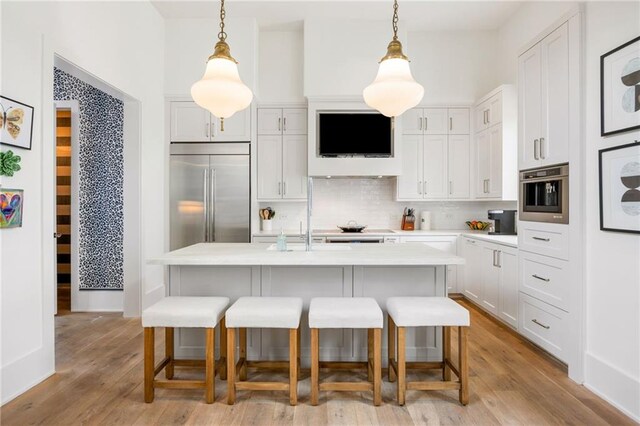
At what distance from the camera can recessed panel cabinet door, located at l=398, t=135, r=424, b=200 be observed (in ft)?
15.5

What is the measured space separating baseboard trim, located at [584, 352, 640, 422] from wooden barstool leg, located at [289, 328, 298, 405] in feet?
6.04

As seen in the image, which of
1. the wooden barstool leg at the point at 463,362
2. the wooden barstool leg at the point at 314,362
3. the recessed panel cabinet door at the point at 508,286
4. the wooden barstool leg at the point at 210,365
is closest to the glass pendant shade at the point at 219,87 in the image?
the wooden barstool leg at the point at 210,365

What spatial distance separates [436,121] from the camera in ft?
15.6

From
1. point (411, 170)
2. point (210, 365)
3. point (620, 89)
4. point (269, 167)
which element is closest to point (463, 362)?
point (210, 365)

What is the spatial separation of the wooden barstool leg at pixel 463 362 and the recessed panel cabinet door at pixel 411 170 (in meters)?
2.81

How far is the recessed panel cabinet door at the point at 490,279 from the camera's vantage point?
3.63 m

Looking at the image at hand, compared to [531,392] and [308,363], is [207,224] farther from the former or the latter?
[531,392]

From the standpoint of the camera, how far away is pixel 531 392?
232 cm

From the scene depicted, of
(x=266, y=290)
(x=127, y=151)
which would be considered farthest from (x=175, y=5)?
(x=266, y=290)

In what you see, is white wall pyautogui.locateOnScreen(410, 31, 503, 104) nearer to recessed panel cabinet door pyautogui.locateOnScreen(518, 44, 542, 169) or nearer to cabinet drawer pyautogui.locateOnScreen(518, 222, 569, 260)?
recessed panel cabinet door pyautogui.locateOnScreen(518, 44, 542, 169)

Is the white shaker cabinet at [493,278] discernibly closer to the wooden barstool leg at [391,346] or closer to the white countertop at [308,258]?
the white countertop at [308,258]

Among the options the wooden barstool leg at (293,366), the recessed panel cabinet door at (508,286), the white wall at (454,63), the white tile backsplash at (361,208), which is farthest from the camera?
the white tile backsplash at (361,208)

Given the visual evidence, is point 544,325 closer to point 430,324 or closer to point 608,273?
point 608,273

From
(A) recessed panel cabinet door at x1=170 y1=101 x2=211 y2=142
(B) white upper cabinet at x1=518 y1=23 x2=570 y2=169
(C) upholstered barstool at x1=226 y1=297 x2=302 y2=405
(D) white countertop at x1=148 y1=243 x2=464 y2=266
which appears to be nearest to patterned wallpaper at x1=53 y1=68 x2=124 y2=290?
(A) recessed panel cabinet door at x1=170 y1=101 x2=211 y2=142
